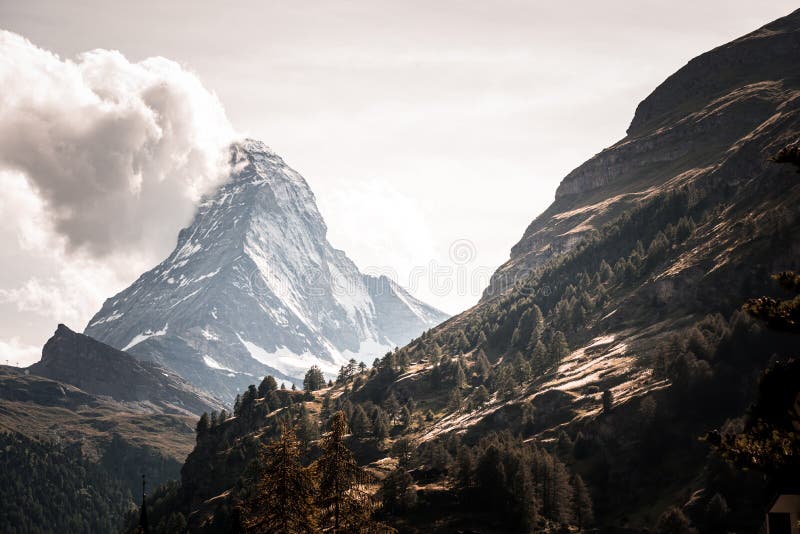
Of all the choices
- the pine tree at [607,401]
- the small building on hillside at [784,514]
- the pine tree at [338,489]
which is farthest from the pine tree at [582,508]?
the pine tree at [338,489]

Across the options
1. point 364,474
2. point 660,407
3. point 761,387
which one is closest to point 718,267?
point 660,407

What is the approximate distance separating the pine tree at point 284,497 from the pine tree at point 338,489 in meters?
1.26

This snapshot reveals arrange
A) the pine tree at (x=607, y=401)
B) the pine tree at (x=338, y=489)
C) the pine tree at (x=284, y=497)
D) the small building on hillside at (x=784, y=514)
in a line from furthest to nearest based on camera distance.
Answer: the pine tree at (x=607, y=401) → the pine tree at (x=338, y=489) → the pine tree at (x=284, y=497) → the small building on hillside at (x=784, y=514)

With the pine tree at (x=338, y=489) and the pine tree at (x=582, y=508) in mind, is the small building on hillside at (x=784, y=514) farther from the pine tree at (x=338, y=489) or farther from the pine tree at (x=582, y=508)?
the pine tree at (x=582, y=508)

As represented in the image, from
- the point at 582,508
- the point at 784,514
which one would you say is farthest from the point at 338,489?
the point at 582,508

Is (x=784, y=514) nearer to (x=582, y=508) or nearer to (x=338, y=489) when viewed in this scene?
(x=338, y=489)

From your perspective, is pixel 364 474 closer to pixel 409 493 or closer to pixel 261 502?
pixel 261 502

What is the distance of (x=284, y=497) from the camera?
38.9m

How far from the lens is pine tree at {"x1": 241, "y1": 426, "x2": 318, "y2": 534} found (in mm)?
38844

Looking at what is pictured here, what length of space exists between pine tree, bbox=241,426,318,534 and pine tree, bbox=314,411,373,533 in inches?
49.7

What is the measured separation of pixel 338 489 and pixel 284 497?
367 centimetres

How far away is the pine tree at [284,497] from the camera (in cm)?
3884

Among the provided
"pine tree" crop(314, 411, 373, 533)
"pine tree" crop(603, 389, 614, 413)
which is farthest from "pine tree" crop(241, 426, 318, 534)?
"pine tree" crop(603, 389, 614, 413)

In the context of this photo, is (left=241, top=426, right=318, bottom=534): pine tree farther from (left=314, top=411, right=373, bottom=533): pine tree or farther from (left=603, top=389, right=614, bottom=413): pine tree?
(left=603, top=389, right=614, bottom=413): pine tree
